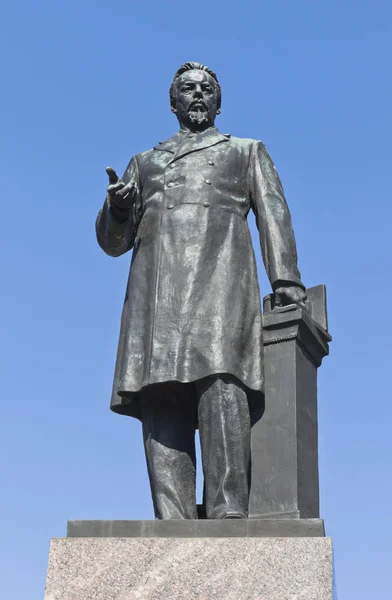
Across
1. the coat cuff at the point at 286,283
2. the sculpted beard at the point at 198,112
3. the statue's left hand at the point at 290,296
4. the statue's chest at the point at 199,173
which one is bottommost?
the statue's left hand at the point at 290,296

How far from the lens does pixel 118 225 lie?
906 centimetres

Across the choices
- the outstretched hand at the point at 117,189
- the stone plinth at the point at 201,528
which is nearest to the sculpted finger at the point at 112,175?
the outstretched hand at the point at 117,189

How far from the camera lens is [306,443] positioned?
8602mm

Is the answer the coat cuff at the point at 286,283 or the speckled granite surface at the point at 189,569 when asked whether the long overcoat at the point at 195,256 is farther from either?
the speckled granite surface at the point at 189,569

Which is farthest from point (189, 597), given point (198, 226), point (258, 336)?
point (198, 226)

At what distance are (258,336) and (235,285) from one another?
1.42 ft

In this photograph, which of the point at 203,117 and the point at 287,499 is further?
the point at 203,117

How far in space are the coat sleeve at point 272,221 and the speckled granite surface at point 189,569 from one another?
2284 mm

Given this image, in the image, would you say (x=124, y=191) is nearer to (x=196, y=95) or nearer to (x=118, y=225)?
(x=118, y=225)

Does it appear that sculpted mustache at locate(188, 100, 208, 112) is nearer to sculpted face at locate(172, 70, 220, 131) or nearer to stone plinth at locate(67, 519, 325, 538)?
sculpted face at locate(172, 70, 220, 131)

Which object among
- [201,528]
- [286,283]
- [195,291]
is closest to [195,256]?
[195,291]

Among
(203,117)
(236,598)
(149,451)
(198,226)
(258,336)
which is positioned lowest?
(236,598)

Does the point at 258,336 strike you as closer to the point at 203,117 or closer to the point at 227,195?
the point at 227,195

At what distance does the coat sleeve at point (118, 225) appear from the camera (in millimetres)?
8977
